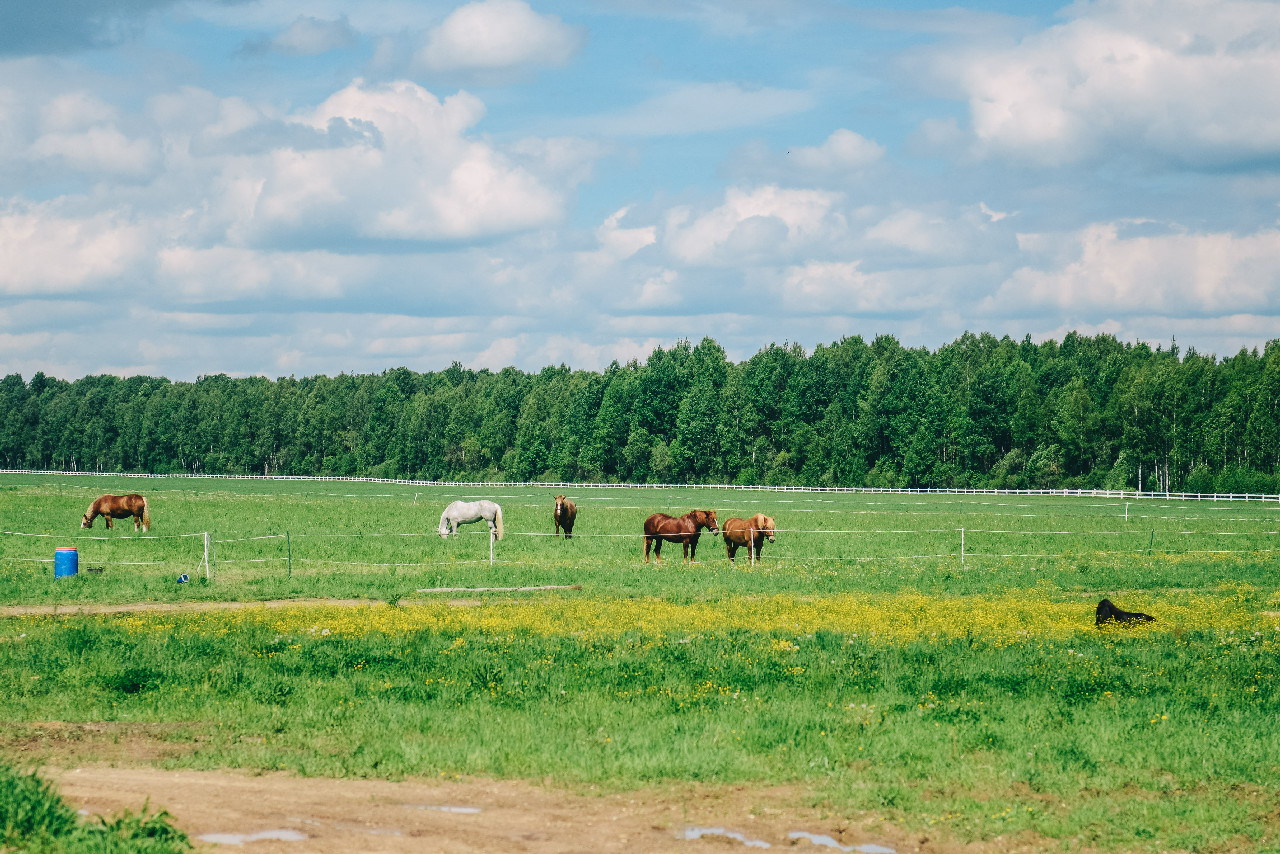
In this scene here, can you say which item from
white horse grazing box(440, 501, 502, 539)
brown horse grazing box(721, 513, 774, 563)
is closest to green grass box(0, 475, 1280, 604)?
brown horse grazing box(721, 513, 774, 563)

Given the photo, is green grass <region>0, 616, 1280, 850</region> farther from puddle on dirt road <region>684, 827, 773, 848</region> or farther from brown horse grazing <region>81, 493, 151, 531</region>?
brown horse grazing <region>81, 493, 151, 531</region>

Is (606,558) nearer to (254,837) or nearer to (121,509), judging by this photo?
(254,837)

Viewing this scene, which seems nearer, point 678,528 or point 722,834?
point 722,834

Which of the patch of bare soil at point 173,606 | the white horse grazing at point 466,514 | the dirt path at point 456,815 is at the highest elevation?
the white horse grazing at point 466,514

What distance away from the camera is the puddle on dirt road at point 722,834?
10.6 m

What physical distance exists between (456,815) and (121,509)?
46064 millimetres

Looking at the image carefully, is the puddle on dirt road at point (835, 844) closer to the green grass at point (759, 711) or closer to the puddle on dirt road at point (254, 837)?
the green grass at point (759, 711)

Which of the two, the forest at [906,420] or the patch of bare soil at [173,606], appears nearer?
the patch of bare soil at [173,606]

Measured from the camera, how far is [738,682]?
670 inches

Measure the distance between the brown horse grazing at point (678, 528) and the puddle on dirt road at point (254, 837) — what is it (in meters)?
25.9

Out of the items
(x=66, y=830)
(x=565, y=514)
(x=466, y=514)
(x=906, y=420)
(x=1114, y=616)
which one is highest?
(x=906, y=420)

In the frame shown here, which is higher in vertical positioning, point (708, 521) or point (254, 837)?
point (708, 521)

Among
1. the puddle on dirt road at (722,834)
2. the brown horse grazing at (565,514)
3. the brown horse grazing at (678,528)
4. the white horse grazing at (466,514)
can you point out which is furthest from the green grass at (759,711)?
the white horse grazing at (466,514)

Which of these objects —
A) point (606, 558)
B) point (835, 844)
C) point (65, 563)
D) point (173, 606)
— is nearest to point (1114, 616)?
point (835, 844)
